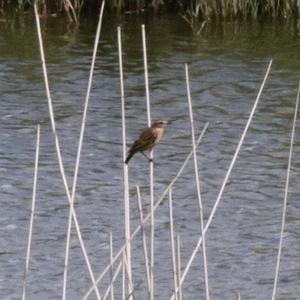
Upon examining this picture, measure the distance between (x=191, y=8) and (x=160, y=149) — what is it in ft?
15.1

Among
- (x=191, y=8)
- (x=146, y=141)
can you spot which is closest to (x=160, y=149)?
(x=146, y=141)

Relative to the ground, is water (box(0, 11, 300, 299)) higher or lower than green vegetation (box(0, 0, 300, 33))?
lower

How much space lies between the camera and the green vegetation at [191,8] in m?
13.6

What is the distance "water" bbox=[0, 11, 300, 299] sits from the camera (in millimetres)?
6969

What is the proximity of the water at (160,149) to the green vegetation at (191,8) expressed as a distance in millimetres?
180

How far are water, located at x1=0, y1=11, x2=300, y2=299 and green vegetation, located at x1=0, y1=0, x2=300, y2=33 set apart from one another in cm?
18

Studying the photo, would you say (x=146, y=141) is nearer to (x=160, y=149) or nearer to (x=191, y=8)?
(x=160, y=149)

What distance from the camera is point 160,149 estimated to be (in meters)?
9.41

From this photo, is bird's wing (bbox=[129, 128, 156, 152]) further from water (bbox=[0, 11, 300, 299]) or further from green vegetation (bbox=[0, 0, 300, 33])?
green vegetation (bbox=[0, 0, 300, 33])

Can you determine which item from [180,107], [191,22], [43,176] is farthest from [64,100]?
[191,22]

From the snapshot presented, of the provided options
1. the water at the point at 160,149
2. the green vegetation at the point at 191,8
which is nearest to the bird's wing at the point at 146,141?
the water at the point at 160,149

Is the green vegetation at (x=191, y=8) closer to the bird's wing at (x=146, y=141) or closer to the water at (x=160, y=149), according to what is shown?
the water at (x=160, y=149)

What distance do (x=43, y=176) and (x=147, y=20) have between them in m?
5.40

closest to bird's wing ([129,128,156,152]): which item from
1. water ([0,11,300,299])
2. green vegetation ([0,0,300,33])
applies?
water ([0,11,300,299])
